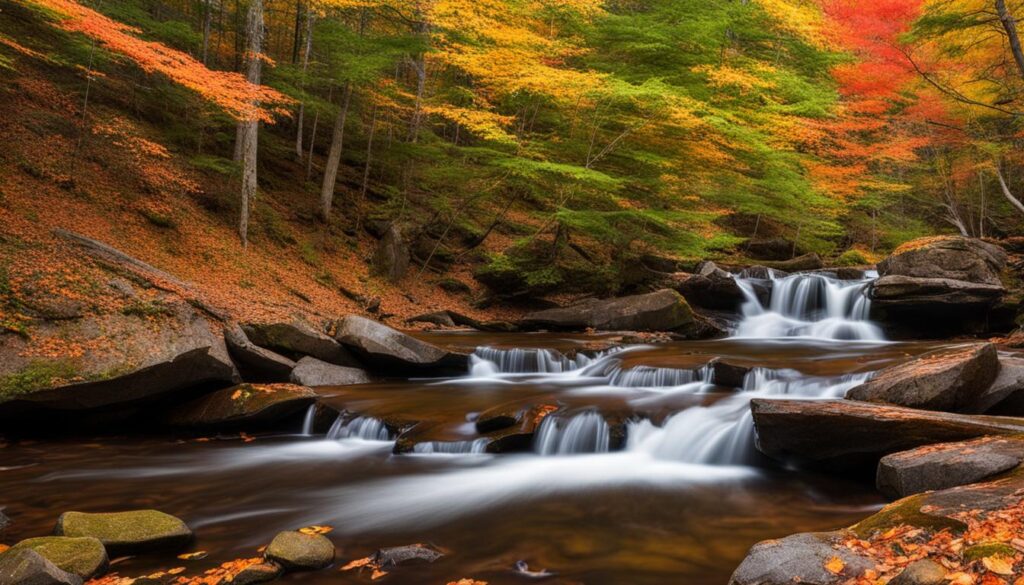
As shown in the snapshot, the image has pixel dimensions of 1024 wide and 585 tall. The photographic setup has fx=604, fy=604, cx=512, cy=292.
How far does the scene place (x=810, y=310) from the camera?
1683 centimetres

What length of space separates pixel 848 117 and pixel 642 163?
31.2 ft

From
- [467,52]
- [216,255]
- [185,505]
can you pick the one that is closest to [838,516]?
[185,505]

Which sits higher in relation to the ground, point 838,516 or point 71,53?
point 71,53

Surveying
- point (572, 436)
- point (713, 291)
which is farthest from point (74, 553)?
point (713, 291)

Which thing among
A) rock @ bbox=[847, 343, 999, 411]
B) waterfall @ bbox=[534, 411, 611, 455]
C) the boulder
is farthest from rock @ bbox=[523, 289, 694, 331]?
rock @ bbox=[847, 343, 999, 411]

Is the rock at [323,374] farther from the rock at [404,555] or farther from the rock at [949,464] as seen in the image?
the rock at [949,464]

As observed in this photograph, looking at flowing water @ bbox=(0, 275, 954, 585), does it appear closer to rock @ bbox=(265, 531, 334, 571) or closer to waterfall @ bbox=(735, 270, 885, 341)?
rock @ bbox=(265, 531, 334, 571)

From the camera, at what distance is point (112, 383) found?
23.9 ft

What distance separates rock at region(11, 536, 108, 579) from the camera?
3818 millimetres

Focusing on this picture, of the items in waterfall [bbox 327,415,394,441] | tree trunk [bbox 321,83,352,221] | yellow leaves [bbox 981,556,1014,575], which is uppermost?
tree trunk [bbox 321,83,352,221]

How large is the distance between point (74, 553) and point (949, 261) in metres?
17.7

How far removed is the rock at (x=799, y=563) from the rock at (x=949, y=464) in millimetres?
1578

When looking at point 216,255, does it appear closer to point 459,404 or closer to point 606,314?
point 459,404

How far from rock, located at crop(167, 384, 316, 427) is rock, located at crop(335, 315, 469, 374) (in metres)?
2.25
